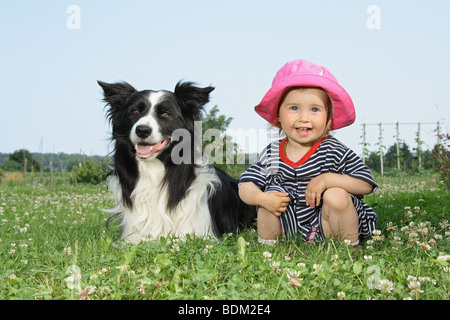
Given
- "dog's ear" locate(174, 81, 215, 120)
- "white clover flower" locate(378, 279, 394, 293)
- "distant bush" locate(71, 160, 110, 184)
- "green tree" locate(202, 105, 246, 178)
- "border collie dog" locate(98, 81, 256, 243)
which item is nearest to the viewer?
"white clover flower" locate(378, 279, 394, 293)

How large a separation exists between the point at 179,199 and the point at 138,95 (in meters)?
1.09

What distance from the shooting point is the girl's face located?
11.6 ft

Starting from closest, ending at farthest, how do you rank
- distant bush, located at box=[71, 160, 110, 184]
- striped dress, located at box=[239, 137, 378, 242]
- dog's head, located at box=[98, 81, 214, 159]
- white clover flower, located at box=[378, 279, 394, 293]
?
white clover flower, located at box=[378, 279, 394, 293], striped dress, located at box=[239, 137, 378, 242], dog's head, located at box=[98, 81, 214, 159], distant bush, located at box=[71, 160, 110, 184]

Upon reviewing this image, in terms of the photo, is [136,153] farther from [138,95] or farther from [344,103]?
[344,103]

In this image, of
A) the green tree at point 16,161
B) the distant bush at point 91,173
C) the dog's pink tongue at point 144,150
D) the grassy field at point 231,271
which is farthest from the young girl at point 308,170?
the green tree at point 16,161

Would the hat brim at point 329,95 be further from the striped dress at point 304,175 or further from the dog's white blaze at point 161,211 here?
the dog's white blaze at point 161,211

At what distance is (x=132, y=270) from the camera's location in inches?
111

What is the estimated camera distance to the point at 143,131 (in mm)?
3869

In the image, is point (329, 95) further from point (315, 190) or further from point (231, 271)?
point (231, 271)

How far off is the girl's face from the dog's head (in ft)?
3.42

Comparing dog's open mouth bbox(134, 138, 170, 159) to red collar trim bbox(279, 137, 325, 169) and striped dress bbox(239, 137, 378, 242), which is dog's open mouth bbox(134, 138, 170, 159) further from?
red collar trim bbox(279, 137, 325, 169)

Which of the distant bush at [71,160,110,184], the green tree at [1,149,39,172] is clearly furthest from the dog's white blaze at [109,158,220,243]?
the green tree at [1,149,39,172]

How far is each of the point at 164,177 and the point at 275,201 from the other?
3.92 ft

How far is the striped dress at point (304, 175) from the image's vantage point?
364 centimetres
